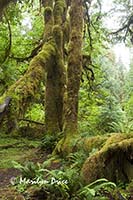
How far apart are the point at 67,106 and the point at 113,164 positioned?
3250mm

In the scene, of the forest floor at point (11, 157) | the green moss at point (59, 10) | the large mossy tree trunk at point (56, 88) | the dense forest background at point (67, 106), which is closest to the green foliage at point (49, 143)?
the dense forest background at point (67, 106)

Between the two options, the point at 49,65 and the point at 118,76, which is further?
the point at 118,76

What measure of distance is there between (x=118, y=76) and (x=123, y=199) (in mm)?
45405

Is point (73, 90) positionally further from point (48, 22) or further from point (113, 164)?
point (48, 22)

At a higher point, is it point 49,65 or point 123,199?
point 49,65

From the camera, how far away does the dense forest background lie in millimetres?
6125

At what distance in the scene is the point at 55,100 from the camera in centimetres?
1223

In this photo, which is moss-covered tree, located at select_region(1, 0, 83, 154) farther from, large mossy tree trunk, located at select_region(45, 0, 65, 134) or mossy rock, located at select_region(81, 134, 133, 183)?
mossy rock, located at select_region(81, 134, 133, 183)

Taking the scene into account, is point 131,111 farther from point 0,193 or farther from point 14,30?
point 0,193

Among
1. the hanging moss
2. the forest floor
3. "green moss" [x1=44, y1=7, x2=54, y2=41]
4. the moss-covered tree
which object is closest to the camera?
the forest floor

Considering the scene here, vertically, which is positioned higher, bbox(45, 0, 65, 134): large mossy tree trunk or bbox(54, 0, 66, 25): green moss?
bbox(54, 0, 66, 25): green moss

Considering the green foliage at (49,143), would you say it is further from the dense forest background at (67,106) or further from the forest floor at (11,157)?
the forest floor at (11,157)

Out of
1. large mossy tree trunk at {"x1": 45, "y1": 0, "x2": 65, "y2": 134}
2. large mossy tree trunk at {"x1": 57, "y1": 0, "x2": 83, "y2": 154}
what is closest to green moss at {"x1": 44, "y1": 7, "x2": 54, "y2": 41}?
large mossy tree trunk at {"x1": 45, "y1": 0, "x2": 65, "y2": 134}

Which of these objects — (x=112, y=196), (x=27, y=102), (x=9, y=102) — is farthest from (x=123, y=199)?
(x=27, y=102)
